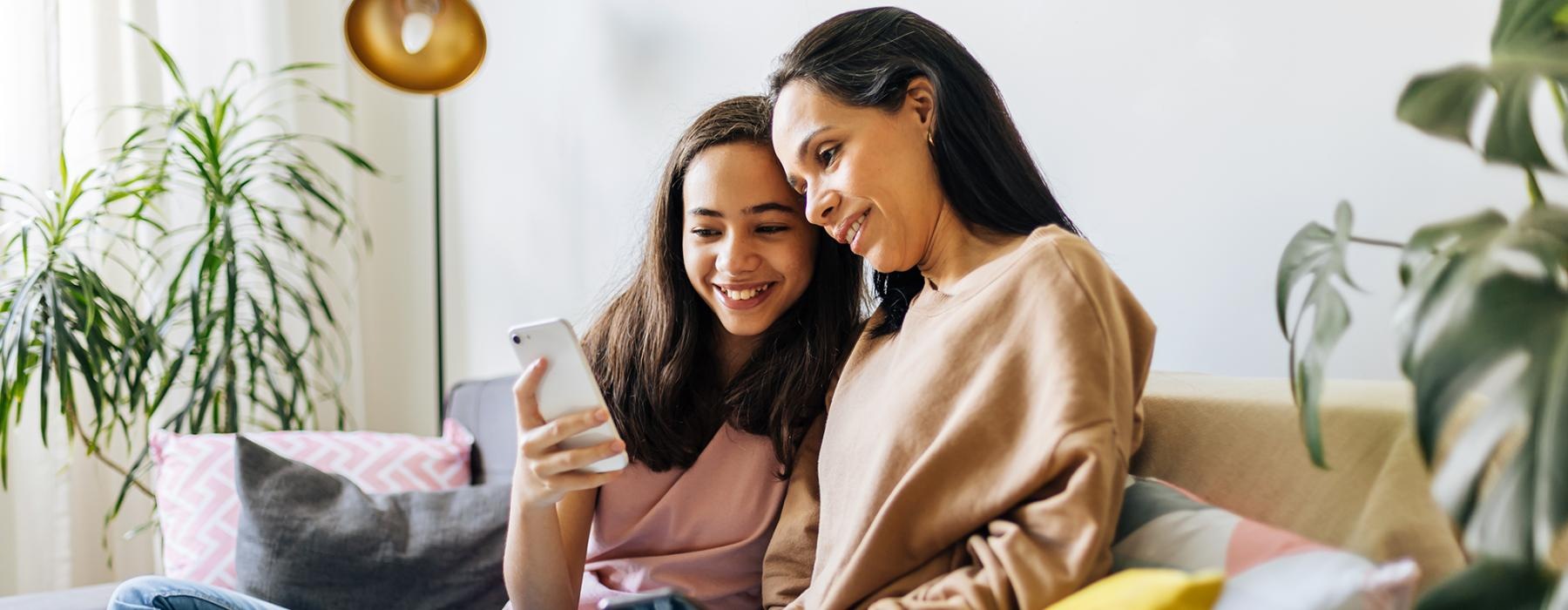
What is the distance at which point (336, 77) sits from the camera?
319cm

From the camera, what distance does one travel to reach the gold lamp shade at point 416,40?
8.43 ft

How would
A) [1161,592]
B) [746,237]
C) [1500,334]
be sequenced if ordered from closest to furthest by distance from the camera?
[1500,334] < [1161,592] < [746,237]

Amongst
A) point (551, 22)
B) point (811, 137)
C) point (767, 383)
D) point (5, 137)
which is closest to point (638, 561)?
point (767, 383)

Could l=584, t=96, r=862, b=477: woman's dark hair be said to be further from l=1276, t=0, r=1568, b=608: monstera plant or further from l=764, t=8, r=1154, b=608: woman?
l=1276, t=0, r=1568, b=608: monstera plant

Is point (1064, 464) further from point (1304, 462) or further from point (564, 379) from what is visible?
point (564, 379)

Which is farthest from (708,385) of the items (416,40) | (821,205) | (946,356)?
(416,40)

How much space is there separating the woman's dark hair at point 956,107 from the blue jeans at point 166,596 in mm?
884

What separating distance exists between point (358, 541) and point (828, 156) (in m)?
0.93

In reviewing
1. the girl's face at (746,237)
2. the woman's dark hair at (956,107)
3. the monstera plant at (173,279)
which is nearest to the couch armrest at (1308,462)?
the woman's dark hair at (956,107)

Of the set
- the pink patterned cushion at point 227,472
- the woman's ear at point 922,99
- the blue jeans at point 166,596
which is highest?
the woman's ear at point 922,99

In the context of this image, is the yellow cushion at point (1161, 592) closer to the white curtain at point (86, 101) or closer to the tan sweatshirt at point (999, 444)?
the tan sweatshirt at point (999, 444)

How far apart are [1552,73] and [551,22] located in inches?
91.3

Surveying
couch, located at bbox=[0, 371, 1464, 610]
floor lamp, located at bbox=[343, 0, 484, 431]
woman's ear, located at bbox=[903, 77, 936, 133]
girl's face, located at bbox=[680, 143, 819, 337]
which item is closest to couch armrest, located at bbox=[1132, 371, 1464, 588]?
couch, located at bbox=[0, 371, 1464, 610]

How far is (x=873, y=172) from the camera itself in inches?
47.7
